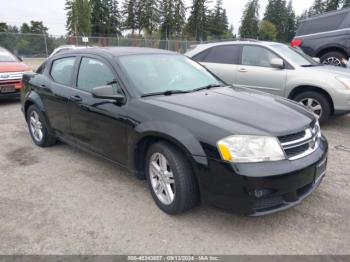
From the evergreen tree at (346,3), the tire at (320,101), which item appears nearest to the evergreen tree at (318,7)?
the evergreen tree at (346,3)

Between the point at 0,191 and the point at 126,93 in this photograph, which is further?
the point at 0,191

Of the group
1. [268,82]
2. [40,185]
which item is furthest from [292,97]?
[40,185]

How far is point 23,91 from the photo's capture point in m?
5.52

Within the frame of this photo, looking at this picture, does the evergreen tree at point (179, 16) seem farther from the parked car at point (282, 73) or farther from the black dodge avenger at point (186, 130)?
the black dodge avenger at point (186, 130)

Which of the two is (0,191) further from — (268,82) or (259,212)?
(268,82)

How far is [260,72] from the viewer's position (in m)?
6.59

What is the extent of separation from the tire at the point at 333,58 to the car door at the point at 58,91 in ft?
27.0

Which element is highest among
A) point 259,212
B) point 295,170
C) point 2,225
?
point 295,170

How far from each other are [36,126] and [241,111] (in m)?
3.61

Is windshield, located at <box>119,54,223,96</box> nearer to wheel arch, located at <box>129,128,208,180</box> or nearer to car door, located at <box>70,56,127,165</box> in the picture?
car door, located at <box>70,56,127,165</box>

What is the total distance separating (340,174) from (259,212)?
1.96 m

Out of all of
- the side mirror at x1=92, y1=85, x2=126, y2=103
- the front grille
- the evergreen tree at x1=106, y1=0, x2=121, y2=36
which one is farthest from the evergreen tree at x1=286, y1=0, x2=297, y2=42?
the side mirror at x1=92, y1=85, x2=126, y2=103

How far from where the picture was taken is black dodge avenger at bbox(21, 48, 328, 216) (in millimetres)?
2674

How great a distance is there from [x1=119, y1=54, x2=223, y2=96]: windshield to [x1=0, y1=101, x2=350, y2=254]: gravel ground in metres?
1.21
